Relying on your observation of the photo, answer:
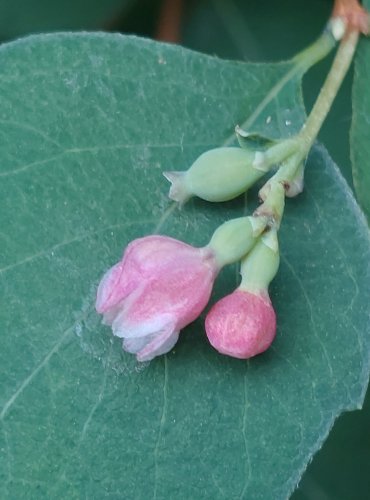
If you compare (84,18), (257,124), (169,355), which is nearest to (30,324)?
(169,355)

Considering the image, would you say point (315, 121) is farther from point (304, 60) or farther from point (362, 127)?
point (304, 60)

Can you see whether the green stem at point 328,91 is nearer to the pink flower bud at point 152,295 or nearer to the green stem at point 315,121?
the green stem at point 315,121

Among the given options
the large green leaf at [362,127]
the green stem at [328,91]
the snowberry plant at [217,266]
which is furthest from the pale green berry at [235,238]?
the large green leaf at [362,127]

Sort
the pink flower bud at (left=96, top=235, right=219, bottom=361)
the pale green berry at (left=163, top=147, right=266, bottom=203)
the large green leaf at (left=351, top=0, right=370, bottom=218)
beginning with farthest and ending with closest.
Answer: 1. the large green leaf at (left=351, top=0, right=370, bottom=218)
2. the pale green berry at (left=163, top=147, right=266, bottom=203)
3. the pink flower bud at (left=96, top=235, right=219, bottom=361)

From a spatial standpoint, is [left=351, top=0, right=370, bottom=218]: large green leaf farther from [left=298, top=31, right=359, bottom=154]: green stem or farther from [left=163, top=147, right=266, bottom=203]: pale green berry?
[left=163, top=147, right=266, bottom=203]: pale green berry

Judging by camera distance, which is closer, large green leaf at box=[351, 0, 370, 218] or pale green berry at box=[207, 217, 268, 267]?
pale green berry at box=[207, 217, 268, 267]

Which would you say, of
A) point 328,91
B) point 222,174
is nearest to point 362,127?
point 328,91

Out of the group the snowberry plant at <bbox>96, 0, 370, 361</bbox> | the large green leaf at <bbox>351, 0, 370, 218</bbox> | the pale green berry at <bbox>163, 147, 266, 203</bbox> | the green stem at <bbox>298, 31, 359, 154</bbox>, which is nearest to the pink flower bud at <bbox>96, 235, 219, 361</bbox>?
the snowberry plant at <bbox>96, 0, 370, 361</bbox>
